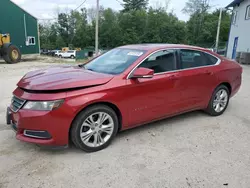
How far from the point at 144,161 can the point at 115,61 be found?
1.69m

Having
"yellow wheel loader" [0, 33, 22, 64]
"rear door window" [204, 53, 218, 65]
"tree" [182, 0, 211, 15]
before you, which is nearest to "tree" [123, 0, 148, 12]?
"tree" [182, 0, 211, 15]

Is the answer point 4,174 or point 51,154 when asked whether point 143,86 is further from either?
point 4,174

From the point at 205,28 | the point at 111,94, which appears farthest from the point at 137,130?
the point at 205,28

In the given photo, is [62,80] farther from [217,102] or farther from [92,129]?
[217,102]

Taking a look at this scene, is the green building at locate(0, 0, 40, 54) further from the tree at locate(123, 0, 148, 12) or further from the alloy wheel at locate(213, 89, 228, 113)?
the tree at locate(123, 0, 148, 12)

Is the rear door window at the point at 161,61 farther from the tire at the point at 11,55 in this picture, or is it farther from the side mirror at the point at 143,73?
the tire at the point at 11,55

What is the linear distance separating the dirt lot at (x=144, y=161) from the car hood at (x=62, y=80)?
3.11 feet

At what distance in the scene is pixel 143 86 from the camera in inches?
131

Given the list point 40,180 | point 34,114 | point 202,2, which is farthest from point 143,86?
point 202,2

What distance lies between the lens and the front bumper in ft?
8.78

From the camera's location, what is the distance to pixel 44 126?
270 centimetres

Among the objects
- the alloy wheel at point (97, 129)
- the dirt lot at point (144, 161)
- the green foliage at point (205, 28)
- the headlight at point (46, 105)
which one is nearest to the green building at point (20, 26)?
the dirt lot at point (144, 161)

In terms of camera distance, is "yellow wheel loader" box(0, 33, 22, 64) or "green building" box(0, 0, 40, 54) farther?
"green building" box(0, 0, 40, 54)

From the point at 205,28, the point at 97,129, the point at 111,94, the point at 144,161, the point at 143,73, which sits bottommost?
the point at 144,161
